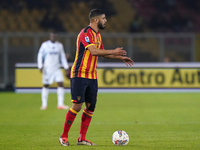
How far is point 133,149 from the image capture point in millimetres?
5855

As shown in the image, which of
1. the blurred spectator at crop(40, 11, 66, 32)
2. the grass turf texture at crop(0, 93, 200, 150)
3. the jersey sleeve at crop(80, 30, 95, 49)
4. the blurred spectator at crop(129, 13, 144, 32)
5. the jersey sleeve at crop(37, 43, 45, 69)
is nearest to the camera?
the jersey sleeve at crop(80, 30, 95, 49)

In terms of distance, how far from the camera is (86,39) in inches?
235

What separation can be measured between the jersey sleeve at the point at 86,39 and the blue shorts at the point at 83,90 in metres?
0.57

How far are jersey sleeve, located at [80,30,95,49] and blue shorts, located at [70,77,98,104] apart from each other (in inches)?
22.5

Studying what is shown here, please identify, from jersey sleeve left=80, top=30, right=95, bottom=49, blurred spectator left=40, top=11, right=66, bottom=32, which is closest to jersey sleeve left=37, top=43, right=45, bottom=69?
jersey sleeve left=80, top=30, right=95, bottom=49

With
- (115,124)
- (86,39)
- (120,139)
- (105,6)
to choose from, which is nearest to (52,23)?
(105,6)

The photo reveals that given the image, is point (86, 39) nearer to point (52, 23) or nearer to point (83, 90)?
point (83, 90)

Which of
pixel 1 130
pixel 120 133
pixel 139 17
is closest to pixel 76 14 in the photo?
pixel 139 17

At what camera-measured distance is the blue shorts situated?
20.0 feet

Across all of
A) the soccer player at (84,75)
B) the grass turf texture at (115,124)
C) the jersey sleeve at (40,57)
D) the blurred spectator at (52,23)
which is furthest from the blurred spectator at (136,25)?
the soccer player at (84,75)

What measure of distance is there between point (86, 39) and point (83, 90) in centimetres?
79

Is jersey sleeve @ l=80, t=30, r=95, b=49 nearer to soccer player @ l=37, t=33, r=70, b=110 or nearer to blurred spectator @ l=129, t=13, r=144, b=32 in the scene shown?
soccer player @ l=37, t=33, r=70, b=110

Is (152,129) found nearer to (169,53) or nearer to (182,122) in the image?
(182,122)

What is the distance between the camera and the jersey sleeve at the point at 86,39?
595 centimetres
